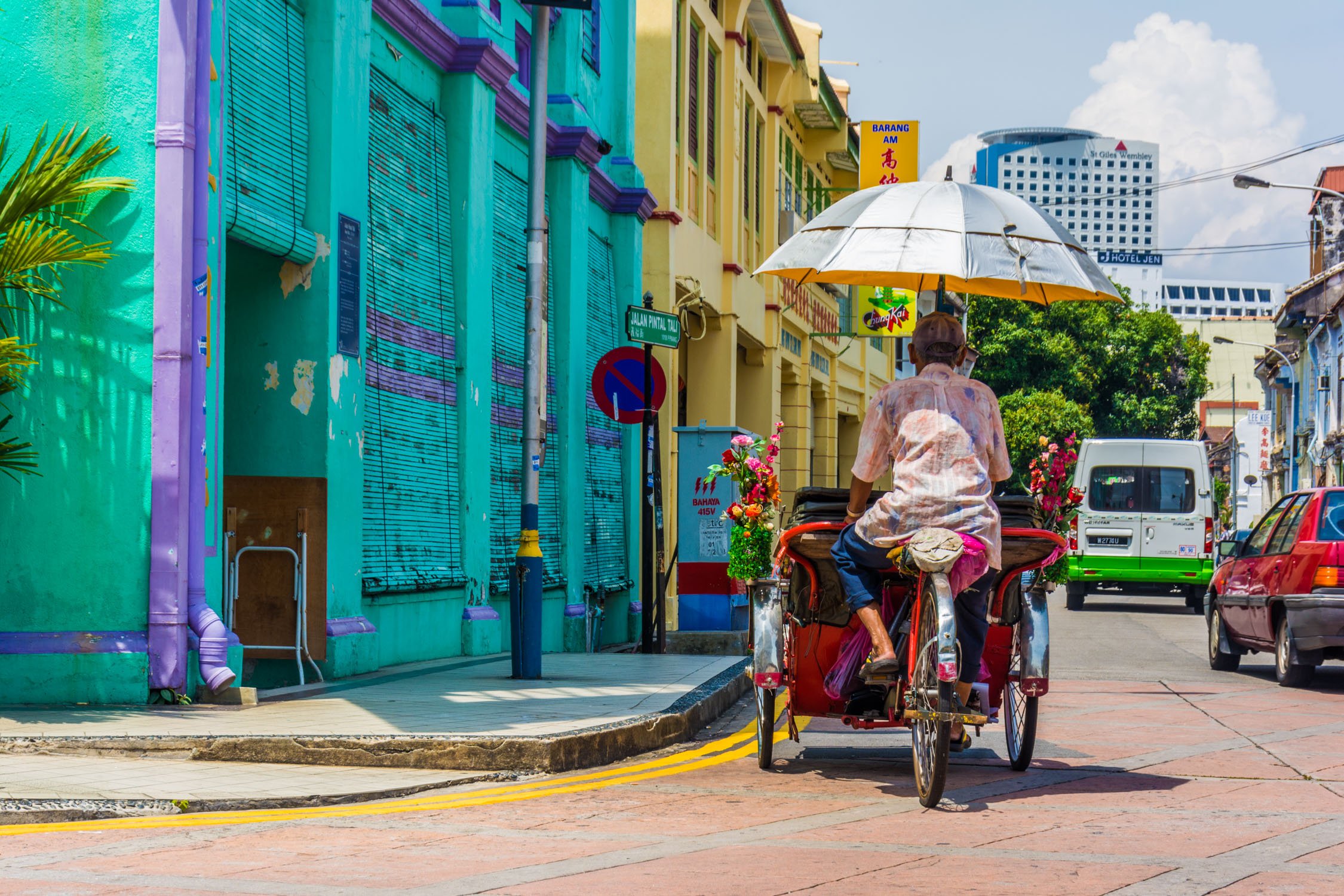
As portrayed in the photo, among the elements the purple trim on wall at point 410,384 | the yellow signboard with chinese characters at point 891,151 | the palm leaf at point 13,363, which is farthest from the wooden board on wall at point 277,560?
the yellow signboard with chinese characters at point 891,151

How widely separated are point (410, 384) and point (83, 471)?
156 inches

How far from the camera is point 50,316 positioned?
9.20 meters

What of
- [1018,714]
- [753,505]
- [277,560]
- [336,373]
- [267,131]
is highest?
[267,131]

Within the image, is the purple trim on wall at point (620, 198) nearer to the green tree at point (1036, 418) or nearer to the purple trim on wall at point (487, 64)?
the purple trim on wall at point (487, 64)

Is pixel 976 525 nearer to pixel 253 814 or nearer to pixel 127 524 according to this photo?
pixel 253 814

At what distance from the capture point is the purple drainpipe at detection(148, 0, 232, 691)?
9.19 meters

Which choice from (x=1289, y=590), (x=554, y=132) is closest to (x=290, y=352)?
(x=554, y=132)

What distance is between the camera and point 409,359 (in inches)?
508

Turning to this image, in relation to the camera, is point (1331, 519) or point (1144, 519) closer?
point (1331, 519)

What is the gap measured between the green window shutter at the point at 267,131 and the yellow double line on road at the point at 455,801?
4.33m

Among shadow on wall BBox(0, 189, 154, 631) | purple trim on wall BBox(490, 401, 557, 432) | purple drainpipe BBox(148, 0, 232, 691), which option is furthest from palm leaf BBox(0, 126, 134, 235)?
purple trim on wall BBox(490, 401, 557, 432)

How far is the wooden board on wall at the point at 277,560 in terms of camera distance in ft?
35.8

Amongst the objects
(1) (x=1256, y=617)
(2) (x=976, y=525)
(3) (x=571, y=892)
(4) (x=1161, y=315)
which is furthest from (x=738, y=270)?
(4) (x=1161, y=315)

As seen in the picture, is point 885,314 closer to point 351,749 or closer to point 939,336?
point 939,336
